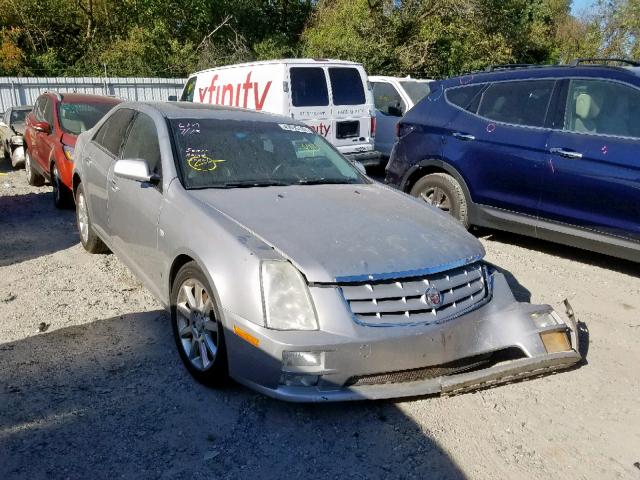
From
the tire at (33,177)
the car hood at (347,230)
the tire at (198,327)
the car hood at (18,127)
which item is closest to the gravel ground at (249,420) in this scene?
the tire at (198,327)

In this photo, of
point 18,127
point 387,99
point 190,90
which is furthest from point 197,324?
point 18,127

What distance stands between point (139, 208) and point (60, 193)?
4107mm

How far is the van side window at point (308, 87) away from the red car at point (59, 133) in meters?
2.73

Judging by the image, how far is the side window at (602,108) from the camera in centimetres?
518

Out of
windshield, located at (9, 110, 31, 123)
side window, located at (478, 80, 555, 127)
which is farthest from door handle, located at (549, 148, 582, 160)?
windshield, located at (9, 110, 31, 123)

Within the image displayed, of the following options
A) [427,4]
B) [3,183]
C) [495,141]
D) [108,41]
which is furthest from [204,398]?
[108,41]

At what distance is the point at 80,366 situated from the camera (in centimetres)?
369

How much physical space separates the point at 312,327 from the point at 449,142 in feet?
13.5

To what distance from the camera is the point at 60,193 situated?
7699mm

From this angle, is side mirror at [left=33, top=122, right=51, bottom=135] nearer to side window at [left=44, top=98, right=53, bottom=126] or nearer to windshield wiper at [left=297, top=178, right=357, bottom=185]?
side window at [left=44, top=98, right=53, bottom=126]

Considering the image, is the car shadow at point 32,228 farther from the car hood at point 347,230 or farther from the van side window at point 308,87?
the van side window at point 308,87

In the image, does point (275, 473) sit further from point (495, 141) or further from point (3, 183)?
point (3, 183)

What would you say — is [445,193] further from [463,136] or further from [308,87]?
[308,87]

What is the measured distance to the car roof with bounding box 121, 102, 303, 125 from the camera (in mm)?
4555
